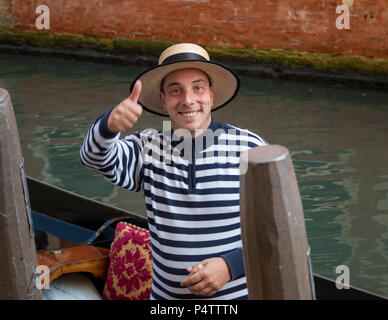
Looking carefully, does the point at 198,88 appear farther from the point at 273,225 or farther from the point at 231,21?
the point at 231,21

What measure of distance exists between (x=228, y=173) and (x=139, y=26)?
21.4 feet

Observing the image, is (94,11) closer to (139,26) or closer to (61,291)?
(139,26)

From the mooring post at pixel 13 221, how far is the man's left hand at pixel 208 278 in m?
0.26

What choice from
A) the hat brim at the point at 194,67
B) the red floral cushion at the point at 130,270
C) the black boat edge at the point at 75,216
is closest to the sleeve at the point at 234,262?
the hat brim at the point at 194,67

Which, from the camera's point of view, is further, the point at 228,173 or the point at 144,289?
the point at 144,289

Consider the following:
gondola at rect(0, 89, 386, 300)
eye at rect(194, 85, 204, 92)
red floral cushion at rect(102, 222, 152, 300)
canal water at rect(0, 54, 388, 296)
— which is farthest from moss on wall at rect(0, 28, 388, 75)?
eye at rect(194, 85, 204, 92)

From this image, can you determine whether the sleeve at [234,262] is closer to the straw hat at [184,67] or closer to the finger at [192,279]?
the finger at [192,279]

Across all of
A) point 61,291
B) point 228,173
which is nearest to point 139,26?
point 61,291

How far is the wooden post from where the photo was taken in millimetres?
967

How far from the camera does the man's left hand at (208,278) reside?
1241 mm

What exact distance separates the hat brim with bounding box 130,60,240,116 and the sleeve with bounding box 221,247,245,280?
0.36 m

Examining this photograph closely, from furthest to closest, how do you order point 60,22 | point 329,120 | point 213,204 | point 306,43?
point 60,22 → point 306,43 → point 329,120 → point 213,204

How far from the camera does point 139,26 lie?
7.68 m

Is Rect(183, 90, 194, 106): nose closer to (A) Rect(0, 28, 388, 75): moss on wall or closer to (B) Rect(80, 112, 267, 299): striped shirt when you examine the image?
(B) Rect(80, 112, 267, 299): striped shirt
